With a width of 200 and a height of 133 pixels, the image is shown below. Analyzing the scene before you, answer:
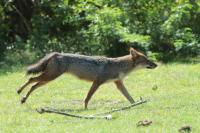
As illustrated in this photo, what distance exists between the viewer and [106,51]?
20.4 m

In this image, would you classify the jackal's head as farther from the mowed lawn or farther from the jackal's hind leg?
the jackal's hind leg

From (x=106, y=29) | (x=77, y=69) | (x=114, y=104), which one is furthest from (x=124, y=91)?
(x=106, y=29)

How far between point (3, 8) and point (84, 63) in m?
10.2

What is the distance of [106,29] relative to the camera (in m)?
19.8

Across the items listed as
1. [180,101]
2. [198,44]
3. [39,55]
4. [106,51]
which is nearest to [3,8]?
[39,55]

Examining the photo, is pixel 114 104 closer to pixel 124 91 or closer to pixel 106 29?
pixel 124 91

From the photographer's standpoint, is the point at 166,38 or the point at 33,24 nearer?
the point at 166,38

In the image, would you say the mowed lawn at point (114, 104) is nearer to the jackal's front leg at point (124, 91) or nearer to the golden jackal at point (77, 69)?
the jackal's front leg at point (124, 91)

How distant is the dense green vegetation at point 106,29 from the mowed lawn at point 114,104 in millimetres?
1529

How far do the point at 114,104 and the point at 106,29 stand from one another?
752 cm

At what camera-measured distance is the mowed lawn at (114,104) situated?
9709 millimetres

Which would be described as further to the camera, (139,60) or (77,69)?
(139,60)

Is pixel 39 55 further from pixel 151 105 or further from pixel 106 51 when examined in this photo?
pixel 151 105

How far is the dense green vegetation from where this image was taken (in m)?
19.7
